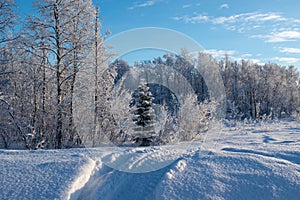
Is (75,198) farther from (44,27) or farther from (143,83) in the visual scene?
(143,83)

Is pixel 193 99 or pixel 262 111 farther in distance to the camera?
pixel 262 111

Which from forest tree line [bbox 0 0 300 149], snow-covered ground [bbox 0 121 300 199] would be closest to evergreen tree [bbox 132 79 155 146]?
forest tree line [bbox 0 0 300 149]

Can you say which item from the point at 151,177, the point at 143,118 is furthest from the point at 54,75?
the point at 151,177

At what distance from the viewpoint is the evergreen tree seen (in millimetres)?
10631

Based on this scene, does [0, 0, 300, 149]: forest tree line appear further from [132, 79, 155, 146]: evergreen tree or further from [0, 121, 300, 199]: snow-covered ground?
[0, 121, 300, 199]: snow-covered ground

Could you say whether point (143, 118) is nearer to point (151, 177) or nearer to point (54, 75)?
point (54, 75)

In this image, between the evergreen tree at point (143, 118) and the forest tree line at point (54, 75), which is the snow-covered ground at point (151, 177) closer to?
the forest tree line at point (54, 75)

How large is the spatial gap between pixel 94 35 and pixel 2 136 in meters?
5.97

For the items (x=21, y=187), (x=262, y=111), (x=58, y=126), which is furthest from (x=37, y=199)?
(x=262, y=111)

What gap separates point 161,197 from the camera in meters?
2.24

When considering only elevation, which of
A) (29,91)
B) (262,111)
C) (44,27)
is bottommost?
(262,111)

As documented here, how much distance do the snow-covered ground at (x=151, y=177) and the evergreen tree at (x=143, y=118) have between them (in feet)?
23.3

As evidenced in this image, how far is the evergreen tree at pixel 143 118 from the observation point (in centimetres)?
1063

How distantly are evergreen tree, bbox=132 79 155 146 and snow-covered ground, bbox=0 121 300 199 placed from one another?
23.3 feet
